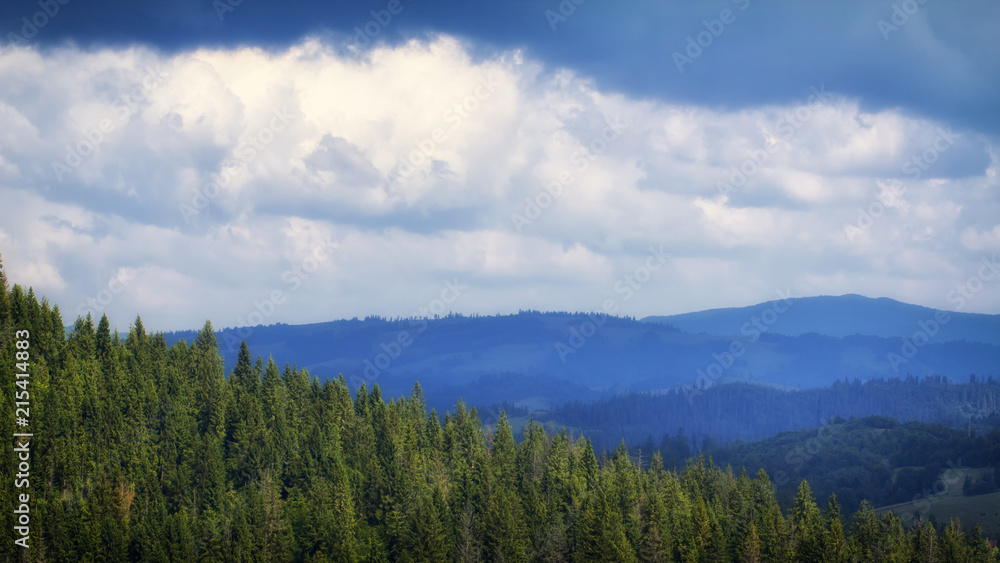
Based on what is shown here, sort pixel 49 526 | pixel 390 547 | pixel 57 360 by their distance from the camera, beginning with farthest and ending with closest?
pixel 57 360, pixel 390 547, pixel 49 526

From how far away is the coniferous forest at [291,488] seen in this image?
401 feet

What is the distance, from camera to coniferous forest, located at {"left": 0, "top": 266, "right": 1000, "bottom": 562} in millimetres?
122125

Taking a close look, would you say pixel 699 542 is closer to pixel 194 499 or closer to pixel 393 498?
pixel 393 498

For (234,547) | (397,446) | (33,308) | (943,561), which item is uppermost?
(33,308)

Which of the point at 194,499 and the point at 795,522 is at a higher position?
the point at 194,499

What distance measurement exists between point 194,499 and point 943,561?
394 ft

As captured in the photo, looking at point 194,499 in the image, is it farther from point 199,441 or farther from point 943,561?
point 943,561

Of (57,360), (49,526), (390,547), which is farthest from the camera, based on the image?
(57,360)

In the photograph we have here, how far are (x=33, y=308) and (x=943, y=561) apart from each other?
6348 inches

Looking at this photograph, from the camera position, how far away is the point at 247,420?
15088 cm

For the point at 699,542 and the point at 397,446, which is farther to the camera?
the point at 397,446

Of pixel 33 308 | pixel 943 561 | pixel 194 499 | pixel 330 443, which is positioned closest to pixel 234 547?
pixel 194 499

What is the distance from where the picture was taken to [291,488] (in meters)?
144

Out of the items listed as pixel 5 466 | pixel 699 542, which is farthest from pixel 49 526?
pixel 699 542
